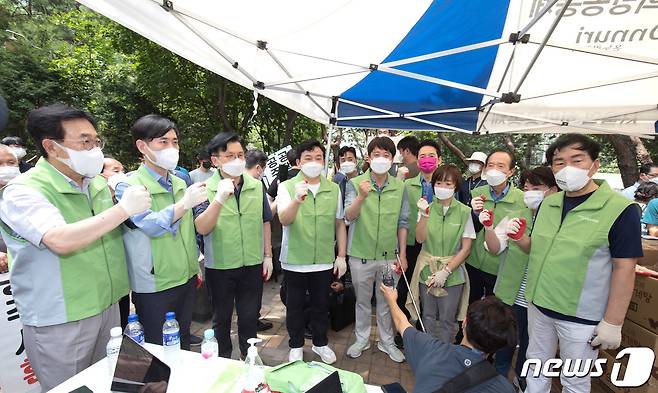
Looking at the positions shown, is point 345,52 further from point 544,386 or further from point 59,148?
point 544,386

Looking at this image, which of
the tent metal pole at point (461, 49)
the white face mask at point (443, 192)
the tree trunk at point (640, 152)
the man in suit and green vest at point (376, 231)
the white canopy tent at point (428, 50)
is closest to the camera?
the white canopy tent at point (428, 50)

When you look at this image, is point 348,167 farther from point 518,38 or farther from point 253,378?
point 253,378

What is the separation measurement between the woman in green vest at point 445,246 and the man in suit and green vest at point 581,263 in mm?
708

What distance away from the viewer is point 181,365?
5.59ft

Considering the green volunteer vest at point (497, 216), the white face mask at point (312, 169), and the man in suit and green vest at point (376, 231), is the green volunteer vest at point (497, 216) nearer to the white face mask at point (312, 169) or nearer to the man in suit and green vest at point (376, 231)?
the man in suit and green vest at point (376, 231)

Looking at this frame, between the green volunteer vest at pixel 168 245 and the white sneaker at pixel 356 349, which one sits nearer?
the green volunteer vest at pixel 168 245

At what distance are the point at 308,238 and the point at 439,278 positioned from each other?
3.99 feet

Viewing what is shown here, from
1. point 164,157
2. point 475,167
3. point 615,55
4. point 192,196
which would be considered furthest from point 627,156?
point 164,157

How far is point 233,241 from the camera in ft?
8.85

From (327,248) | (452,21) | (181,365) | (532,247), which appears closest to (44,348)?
(181,365)

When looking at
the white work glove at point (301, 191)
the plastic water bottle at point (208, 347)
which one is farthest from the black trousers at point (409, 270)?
the plastic water bottle at point (208, 347)

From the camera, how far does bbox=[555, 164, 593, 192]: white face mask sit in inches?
83.0

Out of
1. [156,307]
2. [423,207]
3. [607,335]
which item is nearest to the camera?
[607,335]

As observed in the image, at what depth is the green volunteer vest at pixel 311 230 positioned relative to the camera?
9.90 feet
